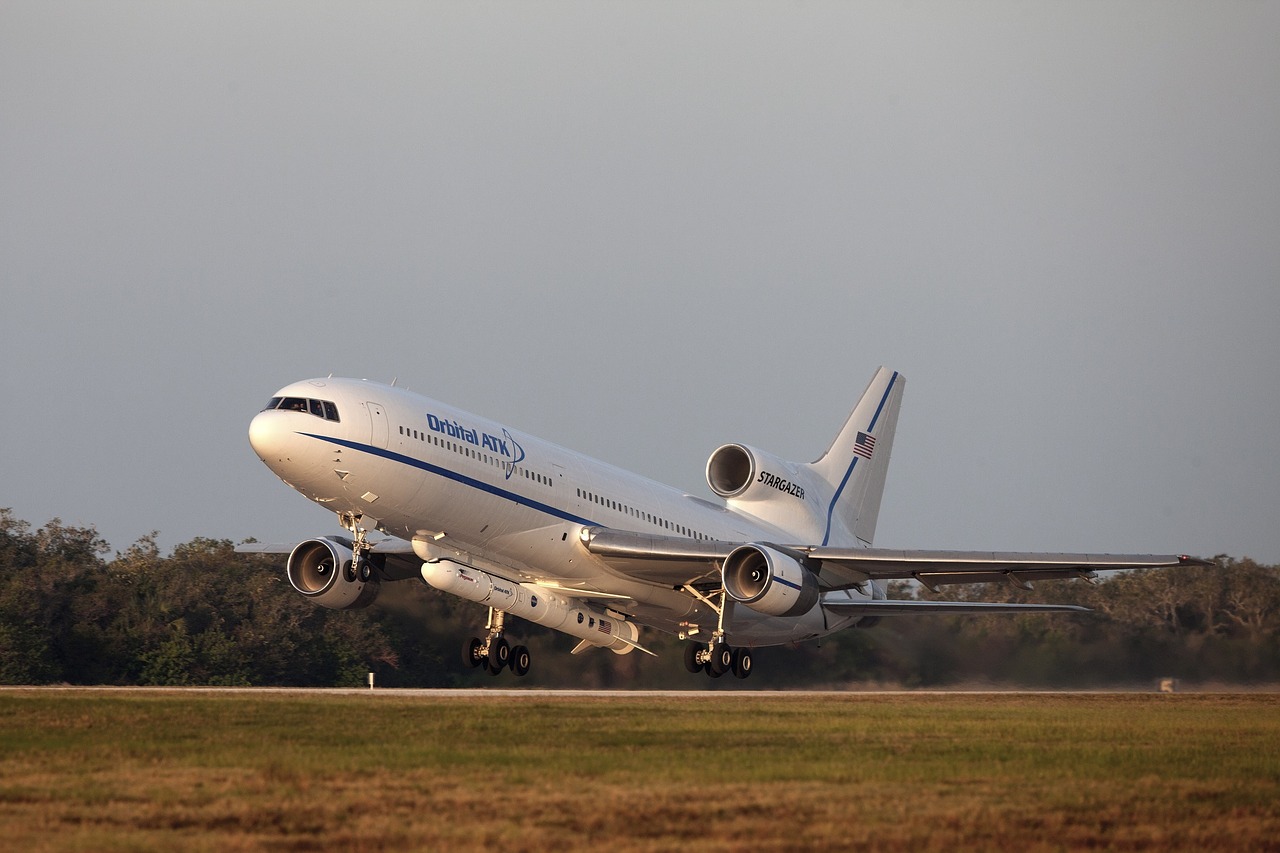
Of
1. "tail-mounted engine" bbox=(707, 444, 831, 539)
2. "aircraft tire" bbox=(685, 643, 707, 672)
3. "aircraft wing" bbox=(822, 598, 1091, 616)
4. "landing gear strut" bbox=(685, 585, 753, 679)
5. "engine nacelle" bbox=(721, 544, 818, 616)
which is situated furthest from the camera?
"tail-mounted engine" bbox=(707, 444, 831, 539)

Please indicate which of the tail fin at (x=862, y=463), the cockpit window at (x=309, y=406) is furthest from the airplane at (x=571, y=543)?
the tail fin at (x=862, y=463)

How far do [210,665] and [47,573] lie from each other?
23.8ft

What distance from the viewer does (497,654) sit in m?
35.8

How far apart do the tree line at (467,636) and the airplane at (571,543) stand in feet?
7.80

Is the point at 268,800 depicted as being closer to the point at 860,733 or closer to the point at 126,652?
the point at 860,733

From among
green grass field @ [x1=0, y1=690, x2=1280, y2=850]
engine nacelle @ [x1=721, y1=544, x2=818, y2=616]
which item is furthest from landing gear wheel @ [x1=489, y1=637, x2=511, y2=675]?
green grass field @ [x1=0, y1=690, x2=1280, y2=850]

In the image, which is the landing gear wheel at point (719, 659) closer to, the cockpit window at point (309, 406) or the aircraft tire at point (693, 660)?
the aircraft tire at point (693, 660)

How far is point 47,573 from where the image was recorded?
49469mm

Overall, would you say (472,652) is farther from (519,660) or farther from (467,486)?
(467,486)

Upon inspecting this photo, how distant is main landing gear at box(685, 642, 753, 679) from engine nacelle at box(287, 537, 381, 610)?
8.26m

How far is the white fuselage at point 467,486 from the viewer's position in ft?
94.0

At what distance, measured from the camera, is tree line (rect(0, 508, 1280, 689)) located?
4191 centimetres

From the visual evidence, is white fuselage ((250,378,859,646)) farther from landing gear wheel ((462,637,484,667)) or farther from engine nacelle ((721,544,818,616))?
engine nacelle ((721,544,818,616))

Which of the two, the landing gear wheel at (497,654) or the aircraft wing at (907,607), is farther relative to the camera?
the aircraft wing at (907,607)
